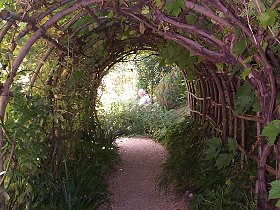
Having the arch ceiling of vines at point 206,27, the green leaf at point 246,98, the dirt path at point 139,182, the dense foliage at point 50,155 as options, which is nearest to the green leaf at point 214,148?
the dirt path at point 139,182

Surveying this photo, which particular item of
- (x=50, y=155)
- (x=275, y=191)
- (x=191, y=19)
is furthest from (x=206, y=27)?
(x=50, y=155)

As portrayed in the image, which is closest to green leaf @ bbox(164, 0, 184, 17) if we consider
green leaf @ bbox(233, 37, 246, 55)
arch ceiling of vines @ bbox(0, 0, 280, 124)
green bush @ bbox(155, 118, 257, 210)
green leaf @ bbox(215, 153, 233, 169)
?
arch ceiling of vines @ bbox(0, 0, 280, 124)

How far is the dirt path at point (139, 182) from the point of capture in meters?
4.45

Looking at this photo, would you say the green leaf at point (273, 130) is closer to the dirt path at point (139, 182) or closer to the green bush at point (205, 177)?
the green bush at point (205, 177)

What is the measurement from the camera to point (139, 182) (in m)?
5.41

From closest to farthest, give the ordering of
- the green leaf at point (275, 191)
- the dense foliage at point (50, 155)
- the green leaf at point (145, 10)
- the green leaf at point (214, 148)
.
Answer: the green leaf at point (275, 191) → the dense foliage at point (50, 155) → the green leaf at point (145, 10) → the green leaf at point (214, 148)

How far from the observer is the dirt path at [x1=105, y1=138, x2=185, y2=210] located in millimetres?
4445

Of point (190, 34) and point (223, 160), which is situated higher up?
point (190, 34)

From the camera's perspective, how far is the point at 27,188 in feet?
8.48

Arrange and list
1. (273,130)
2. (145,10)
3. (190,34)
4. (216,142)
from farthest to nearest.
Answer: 1. (216,142)
2. (190,34)
3. (145,10)
4. (273,130)

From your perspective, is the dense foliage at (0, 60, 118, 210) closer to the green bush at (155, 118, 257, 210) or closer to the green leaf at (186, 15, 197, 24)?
the green bush at (155, 118, 257, 210)

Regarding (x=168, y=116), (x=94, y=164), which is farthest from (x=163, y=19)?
(x=168, y=116)

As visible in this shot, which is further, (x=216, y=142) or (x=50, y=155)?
(x=216, y=142)

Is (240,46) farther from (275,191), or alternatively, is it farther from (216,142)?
(216,142)
